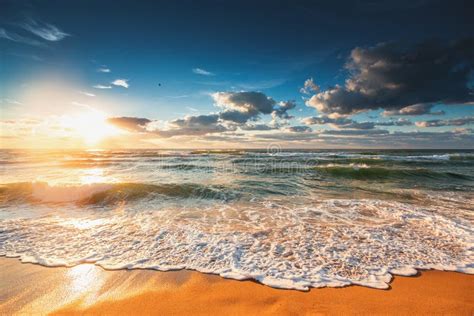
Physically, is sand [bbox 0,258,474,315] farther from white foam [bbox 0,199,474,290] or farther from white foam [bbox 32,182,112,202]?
white foam [bbox 32,182,112,202]

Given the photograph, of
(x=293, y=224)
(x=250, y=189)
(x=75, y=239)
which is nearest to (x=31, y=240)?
(x=75, y=239)

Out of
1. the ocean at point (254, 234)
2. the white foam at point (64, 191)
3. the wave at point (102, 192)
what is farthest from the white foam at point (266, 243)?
the white foam at point (64, 191)

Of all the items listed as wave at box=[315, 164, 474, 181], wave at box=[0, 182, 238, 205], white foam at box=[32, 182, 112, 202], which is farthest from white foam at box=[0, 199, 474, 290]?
wave at box=[315, 164, 474, 181]

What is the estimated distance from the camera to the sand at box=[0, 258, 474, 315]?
2.94 m

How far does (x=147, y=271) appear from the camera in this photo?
390 cm

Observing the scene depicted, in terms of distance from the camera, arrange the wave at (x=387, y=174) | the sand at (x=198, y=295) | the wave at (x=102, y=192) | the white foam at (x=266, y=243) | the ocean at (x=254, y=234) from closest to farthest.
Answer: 1. the sand at (x=198, y=295)
2. the white foam at (x=266, y=243)
3. the ocean at (x=254, y=234)
4. the wave at (x=102, y=192)
5. the wave at (x=387, y=174)

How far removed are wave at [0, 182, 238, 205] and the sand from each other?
5.87 metres

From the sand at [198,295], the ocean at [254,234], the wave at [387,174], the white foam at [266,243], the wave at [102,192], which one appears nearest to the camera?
the sand at [198,295]

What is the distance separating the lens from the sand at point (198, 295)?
294 centimetres

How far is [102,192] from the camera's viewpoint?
10.4 m

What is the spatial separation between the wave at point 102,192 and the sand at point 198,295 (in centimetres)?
587

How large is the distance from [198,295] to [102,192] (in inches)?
357

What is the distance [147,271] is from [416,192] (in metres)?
12.2

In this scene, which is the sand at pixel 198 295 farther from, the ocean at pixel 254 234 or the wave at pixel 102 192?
the wave at pixel 102 192
